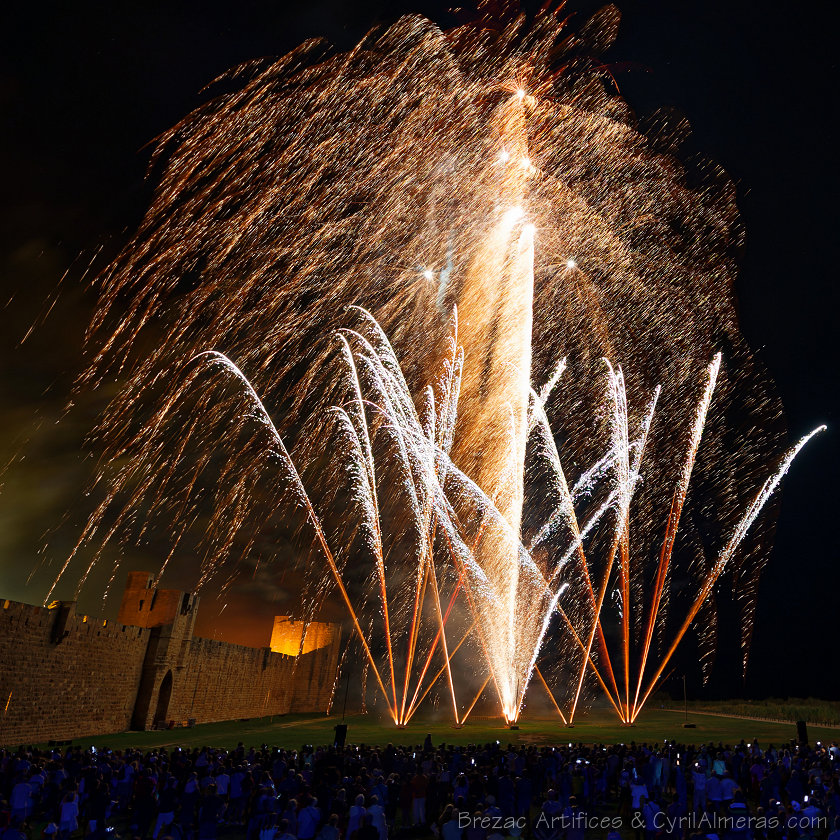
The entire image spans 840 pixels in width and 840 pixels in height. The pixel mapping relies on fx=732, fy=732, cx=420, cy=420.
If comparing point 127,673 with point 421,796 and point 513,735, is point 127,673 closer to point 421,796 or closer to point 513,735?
point 513,735

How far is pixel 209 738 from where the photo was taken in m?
34.5

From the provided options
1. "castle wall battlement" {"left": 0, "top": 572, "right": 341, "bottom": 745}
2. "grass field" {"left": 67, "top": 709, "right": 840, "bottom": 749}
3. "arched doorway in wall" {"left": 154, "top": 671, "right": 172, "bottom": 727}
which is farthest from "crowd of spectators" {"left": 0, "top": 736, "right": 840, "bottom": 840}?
"arched doorway in wall" {"left": 154, "top": 671, "right": 172, "bottom": 727}

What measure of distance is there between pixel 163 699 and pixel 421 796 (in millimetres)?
30288

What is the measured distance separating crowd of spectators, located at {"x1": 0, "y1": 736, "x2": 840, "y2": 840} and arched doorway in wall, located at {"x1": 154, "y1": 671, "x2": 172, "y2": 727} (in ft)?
76.7

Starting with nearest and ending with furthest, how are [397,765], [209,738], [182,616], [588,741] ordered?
[397,765]
[588,741]
[209,738]
[182,616]

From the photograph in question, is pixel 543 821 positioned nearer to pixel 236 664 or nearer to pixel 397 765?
pixel 397 765

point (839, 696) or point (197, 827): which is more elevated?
point (839, 696)

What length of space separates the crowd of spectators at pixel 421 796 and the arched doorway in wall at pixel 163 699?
76.7 ft

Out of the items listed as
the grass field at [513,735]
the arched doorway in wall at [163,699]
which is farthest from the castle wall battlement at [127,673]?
the grass field at [513,735]

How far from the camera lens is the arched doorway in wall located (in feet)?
127

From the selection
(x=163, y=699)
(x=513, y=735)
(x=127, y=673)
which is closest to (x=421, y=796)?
(x=513, y=735)

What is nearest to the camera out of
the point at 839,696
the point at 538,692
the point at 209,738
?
the point at 209,738

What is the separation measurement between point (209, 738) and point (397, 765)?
2157 cm

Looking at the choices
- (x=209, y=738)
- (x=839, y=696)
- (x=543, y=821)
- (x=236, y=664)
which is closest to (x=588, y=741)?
(x=209, y=738)
